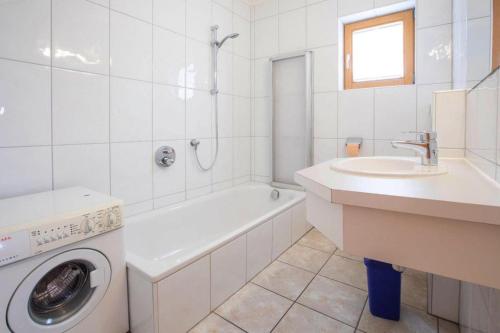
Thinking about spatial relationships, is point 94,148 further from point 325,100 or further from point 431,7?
point 431,7

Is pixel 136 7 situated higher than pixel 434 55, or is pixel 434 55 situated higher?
pixel 136 7

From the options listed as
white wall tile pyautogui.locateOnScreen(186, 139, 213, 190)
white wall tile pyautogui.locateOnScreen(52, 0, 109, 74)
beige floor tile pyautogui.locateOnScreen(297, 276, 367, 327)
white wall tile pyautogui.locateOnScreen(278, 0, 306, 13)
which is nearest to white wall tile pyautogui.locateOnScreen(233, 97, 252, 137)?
→ white wall tile pyautogui.locateOnScreen(186, 139, 213, 190)

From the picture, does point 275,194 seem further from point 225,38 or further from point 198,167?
point 225,38

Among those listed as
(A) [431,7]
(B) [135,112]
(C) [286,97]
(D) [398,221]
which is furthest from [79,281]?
(A) [431,7]

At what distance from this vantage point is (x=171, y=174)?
2025 mm

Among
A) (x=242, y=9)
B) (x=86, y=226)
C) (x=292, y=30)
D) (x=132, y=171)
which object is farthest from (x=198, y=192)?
(x=242, y=9)

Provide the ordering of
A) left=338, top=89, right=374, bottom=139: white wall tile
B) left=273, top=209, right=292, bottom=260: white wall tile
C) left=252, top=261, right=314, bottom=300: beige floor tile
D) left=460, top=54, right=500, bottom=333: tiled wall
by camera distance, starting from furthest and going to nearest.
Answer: left=338, top=89, right=374, bottom=139: white wall tile
left=273, top=209, right=292, bottom=260: white wall tile
left=252, top=261, right=314, bottom=300: beige floor tile
left=460, top=54, right=500, bottom=333: tiled wall

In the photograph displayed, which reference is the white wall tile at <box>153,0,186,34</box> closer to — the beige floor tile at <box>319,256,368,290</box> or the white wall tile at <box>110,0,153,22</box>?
the white wall tile at <box>110,0,153,22</box>

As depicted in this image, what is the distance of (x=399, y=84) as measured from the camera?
2.15 metres

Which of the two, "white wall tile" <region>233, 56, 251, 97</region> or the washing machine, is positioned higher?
"white wall tile" <region>233, 56, 251, 97</region>

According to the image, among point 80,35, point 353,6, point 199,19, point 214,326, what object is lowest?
point 214,326

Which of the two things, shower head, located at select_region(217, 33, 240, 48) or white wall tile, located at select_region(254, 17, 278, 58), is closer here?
shower head, located at select_region(217, 33, 240, 48)

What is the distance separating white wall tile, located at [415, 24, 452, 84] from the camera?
1883mm

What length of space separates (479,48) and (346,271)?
146 cm
